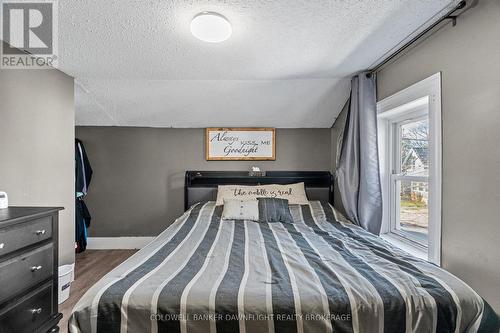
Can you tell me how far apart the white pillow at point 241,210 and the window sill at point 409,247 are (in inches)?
50.8

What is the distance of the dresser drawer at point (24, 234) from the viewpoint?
134 centimetres

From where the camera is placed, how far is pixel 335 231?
7.23 ft

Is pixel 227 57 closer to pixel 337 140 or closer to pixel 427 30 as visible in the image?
pixel 427 30

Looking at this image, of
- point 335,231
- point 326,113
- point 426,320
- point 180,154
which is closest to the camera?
point 426,320

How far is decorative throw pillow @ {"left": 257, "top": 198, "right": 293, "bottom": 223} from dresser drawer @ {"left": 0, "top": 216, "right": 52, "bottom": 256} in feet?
5.68

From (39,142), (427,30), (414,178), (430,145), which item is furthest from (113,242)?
(427,30)

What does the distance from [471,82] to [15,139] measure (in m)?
3.04

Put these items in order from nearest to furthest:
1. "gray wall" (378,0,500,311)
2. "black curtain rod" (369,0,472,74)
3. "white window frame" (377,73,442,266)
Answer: "gray wall" (378,0,500,311)
"black curtain rod" (369,0,472,74)
"white window frame" (377,73,442,266)

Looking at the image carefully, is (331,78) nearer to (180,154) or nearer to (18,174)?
(180,154)

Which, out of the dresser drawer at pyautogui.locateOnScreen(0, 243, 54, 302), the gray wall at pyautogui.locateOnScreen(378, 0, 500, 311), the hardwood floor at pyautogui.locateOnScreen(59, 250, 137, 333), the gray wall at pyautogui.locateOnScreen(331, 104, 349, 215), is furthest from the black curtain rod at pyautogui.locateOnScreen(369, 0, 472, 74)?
the hardwood floor at pyautogui.locateOnScreen(59, 250, 137, 333)

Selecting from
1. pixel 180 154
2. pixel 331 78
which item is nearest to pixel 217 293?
pixel 331 78

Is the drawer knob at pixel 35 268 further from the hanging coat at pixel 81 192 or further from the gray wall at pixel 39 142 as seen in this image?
the hanging coat at pixel 81 192

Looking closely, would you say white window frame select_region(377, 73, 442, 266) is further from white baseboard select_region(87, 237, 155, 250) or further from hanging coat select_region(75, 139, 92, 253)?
hanging coat select_region(75, 139, 92, 253)

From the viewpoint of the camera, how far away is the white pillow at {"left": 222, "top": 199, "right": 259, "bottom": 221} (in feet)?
8.73
